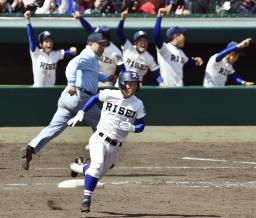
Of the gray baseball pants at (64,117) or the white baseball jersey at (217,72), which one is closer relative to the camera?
the gray baseball pants at (64,117)

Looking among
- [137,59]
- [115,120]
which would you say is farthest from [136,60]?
[115,120]

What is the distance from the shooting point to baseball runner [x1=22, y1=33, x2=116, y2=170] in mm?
11500

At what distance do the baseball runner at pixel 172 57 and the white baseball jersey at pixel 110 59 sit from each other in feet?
2.20

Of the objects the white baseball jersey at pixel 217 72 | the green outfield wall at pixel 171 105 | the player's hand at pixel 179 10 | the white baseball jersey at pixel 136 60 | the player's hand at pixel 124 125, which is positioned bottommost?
the green outfield wall at pixel 171 105

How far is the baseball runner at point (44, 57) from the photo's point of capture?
15.3 meters

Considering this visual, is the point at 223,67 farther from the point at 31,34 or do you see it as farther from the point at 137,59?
the point at 31,34

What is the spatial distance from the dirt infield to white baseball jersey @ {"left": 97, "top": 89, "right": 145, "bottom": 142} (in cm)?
79

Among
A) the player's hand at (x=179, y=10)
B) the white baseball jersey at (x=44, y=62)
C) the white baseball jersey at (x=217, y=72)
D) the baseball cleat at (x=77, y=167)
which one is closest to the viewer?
the baseball cleat at (x=77, y=167)

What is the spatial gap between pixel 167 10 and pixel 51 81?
285cm

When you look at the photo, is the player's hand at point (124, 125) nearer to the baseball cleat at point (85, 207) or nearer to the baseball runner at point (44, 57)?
the baseball cleat at point (85, 207)

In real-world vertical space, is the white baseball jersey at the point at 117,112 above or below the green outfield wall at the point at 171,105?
above

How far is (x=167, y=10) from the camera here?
17203mm

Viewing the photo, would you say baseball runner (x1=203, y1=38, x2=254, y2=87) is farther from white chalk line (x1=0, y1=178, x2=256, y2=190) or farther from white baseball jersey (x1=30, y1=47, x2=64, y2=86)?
white chalk line (x1=0, y1=178, x2=256, y2=190)

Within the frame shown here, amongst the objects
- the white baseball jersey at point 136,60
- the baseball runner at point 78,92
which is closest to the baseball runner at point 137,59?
the white baseball jersey at point 136,60
